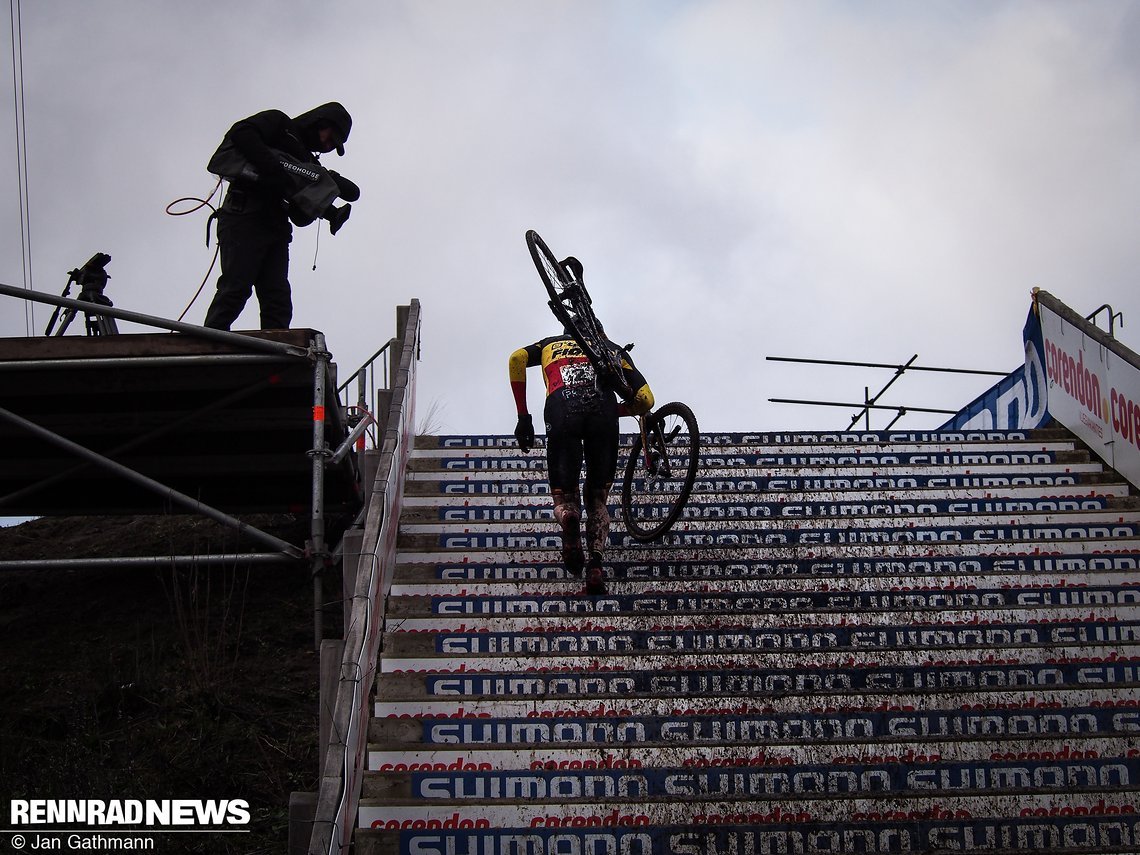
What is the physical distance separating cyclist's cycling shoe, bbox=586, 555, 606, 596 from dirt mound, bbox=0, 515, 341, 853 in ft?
5.83

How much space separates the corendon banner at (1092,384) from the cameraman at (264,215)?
251 inches

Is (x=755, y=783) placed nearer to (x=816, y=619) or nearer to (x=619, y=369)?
(x=816, y=619)

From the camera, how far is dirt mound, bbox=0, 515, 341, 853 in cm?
827

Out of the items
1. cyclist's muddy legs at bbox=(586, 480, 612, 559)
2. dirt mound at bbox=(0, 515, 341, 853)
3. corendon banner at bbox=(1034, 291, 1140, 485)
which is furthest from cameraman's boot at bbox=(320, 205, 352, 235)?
corendon banner at bbox=(1034, 291, 1140, 485)

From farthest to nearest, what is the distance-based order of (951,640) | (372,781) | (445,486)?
(445,486)
(951,640)
(372,781)

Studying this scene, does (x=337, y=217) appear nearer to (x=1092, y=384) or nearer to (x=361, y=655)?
(x=361, y=655)

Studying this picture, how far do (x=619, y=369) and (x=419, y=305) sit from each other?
10.7 feet

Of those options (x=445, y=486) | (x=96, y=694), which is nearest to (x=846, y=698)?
(x=445, y=486)

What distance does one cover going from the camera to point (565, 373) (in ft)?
29.7

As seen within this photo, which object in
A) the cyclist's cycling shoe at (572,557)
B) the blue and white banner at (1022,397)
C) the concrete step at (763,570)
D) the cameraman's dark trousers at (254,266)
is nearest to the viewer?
the cyclist's cycling shoe at (572,557)

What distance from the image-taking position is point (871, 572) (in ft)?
30.0

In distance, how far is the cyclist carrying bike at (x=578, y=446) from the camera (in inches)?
342

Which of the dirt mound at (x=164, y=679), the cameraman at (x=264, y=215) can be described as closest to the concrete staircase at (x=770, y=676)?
the dirt mound at (x=164, y=679)

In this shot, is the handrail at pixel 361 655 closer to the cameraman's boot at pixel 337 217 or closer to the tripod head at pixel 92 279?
the cameraman's boot at pixel 337 217
